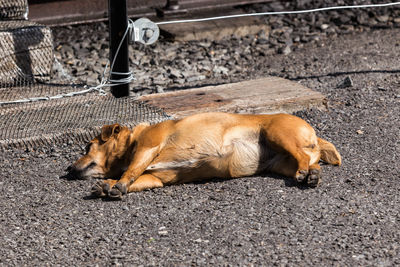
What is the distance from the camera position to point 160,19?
998 cm

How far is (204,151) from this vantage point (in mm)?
5289

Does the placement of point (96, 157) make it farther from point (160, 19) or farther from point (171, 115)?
point (160, 19)

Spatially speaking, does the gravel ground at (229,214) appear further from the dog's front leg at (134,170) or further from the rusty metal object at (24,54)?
the rusty metal object at (24,54)

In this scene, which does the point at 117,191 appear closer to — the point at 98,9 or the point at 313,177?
the point at 313,177

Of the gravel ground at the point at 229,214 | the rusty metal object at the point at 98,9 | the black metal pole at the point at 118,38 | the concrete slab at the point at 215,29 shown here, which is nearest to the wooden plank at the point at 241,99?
the gravel ground at the point at 229,214

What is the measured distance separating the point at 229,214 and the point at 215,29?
18.0 ft

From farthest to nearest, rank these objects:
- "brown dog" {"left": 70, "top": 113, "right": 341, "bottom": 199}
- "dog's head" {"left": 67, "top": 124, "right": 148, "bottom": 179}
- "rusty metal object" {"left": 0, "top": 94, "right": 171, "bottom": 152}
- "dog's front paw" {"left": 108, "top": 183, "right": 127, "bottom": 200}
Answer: "rusty metal object" {"left": 0, "top": 94, "right": 171, "bottom": 152}
"dog's head" {"left": 67, "top": 124, "right": 148, "bottom": 179}
"brown dog" {"left": 70, "top": 113, "right": 341, "bottom": 199}
"dog's front paw" {"left": 108, "top": 183, "right": 127, "bottom": 200}

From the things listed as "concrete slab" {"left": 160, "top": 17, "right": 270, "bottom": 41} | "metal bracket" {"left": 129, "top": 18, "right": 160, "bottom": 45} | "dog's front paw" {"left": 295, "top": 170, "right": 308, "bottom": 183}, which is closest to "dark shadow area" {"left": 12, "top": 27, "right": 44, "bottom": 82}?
"metal bracket" {"left": 129, "top": 18, "right": 160, "bottom": 45}

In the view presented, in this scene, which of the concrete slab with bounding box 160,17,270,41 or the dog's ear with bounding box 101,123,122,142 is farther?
the concrete slab with bounding box 160,17,270,41

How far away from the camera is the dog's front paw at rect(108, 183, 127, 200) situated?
4969 mm

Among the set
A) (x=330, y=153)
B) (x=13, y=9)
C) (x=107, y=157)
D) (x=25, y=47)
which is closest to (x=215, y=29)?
(x=13, y=9)

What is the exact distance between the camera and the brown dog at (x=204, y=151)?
5.28 meters

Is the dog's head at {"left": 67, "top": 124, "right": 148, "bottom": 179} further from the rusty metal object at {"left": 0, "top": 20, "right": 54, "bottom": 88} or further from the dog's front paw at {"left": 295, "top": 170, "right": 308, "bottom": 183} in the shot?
the rusty metal object at {"left": 0, "top": 20, "right": 54, "bottom": 88}

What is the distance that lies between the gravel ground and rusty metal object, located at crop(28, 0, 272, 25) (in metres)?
3.85
